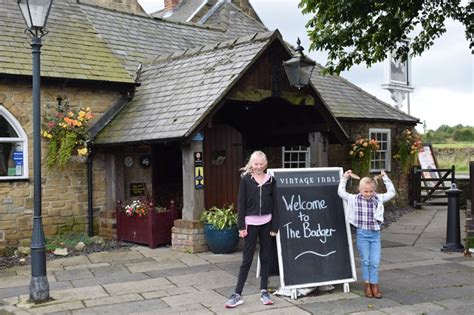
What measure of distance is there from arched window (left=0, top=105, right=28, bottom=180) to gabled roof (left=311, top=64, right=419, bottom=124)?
838cm

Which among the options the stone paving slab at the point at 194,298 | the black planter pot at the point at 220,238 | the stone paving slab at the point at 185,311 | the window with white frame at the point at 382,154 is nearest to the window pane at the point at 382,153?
the window with white frame at the point at 382,154

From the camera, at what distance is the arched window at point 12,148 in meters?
10.2

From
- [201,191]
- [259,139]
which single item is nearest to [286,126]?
[259,139]

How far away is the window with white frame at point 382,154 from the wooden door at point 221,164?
6.80 meters

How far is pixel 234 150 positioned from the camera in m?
11.4

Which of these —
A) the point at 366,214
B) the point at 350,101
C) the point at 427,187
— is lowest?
the point at 427,187

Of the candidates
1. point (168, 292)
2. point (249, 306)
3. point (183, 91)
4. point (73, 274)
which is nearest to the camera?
point (249, 306)

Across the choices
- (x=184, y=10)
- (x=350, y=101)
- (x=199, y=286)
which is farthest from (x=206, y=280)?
(x=184, y=10)

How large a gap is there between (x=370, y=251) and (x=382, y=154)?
11255mm

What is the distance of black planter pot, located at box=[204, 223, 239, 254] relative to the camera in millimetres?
9047

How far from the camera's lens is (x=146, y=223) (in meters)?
10.1

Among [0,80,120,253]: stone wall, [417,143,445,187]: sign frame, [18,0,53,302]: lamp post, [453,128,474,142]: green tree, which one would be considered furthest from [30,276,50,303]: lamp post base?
[453,128,474,142]: green tree

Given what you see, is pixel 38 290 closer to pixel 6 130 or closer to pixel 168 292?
pixel 168 292

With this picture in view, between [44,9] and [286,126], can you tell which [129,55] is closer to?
[286,126]
